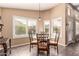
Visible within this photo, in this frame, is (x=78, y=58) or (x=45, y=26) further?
(x=45, y=26)

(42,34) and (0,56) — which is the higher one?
(42,34)

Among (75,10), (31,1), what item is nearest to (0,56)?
(31,1)

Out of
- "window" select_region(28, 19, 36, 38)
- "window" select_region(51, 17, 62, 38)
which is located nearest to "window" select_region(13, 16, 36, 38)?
"window" select_region(28, 19, 36, 38)

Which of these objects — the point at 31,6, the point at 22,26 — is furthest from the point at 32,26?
the point at 31,6

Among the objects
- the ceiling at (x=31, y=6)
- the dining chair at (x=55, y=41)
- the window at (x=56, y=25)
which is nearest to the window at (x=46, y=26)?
the window at (x=56, y=25)

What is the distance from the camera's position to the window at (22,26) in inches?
79.0

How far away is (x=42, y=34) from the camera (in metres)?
2.10

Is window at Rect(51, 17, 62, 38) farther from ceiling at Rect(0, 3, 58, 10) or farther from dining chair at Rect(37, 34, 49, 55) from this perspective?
ceiling at Rect(0, 3, 58, 10)

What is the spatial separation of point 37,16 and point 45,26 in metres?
0.28

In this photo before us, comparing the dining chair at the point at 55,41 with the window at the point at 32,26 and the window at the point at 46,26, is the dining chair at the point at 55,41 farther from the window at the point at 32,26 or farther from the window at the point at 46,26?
the window at the point at 32,26

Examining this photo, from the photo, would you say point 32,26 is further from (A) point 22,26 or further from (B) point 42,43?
(B) point 42,43

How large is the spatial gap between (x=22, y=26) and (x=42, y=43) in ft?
1.96

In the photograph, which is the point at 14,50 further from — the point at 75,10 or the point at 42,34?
the point at 75,10

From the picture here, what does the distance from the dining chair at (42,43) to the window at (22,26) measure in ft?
0.67
